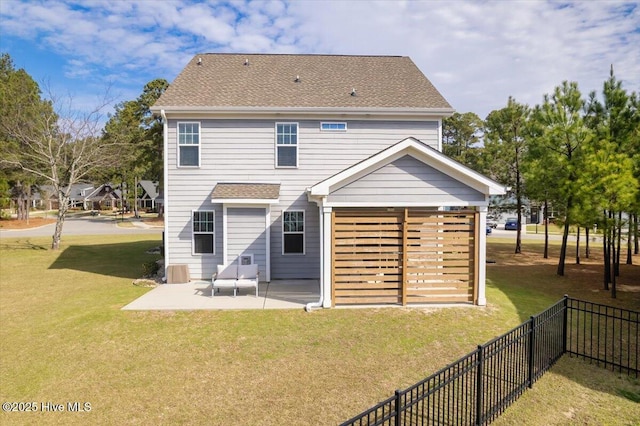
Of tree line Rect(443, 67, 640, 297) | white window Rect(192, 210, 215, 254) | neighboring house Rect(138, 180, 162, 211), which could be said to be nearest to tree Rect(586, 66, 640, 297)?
tree line Rect(443, 67, 640, 297)

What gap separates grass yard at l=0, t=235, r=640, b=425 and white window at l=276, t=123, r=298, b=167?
562 cm

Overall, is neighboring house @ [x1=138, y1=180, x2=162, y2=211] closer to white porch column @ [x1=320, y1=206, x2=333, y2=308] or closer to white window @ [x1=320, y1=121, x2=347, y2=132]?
white window @ [x1=320, y1=121, x2=347, y2=132]

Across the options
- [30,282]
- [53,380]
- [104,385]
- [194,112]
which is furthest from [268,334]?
[30,282]

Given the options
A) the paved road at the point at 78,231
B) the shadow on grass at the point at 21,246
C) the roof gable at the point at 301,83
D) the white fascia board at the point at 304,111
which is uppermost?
the roof gable at the point at 301,83

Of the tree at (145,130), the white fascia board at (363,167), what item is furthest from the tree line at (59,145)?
the white fascia board at (363,167)

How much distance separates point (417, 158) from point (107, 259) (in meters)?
15.8

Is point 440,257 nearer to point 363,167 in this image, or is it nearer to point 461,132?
point 363,167

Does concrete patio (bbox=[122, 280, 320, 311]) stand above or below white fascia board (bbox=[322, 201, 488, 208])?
below

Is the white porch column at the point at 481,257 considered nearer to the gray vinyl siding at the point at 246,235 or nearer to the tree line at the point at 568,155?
the tree line at the point at 568,155

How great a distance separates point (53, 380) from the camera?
227 inches

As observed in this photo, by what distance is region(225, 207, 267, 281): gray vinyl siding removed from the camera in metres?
12.3

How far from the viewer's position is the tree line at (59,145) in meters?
20.7

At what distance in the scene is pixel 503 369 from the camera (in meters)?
5.84

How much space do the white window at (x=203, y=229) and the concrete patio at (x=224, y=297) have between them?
129 cm
